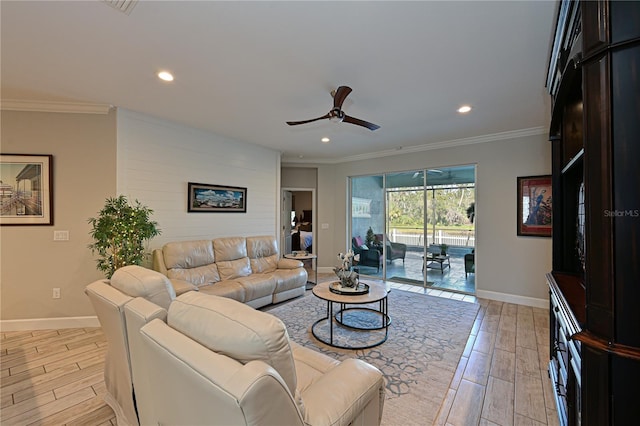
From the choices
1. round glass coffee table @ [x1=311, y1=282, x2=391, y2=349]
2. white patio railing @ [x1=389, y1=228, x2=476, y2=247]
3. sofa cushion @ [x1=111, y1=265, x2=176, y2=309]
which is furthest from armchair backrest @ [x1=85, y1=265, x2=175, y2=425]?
white patio railing @ [x1=389, y1=228, x2=476, y2=247]

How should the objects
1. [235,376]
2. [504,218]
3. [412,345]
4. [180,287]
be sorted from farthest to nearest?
[504,218] < [180,287] < [412,345] < [235,376]

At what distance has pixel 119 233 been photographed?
9.93 feet

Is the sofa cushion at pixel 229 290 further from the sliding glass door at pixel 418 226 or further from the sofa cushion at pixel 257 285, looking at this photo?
the sliding glass door at pixel 418 226

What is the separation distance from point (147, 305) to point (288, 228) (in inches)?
225

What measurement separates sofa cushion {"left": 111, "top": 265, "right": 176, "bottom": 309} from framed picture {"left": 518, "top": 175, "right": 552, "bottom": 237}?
496 cm

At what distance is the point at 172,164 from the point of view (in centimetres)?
405

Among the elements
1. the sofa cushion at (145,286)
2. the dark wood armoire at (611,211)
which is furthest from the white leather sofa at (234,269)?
the dark wood armoire at (611,211)

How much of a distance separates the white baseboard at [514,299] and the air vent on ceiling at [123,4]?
5.66 metres

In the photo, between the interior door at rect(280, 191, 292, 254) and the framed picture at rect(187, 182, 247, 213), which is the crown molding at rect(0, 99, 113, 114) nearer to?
the framed picture at rect(187, 182, 247, 213)

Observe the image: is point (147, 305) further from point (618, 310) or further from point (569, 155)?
point (569, 155)

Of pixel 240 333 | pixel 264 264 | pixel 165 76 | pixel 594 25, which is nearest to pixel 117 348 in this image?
pixel 240 333

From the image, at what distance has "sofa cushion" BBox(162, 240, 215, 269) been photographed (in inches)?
143

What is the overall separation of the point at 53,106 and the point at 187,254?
242 centimetres

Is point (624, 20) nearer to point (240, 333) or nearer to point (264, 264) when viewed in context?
point (240, 333)
